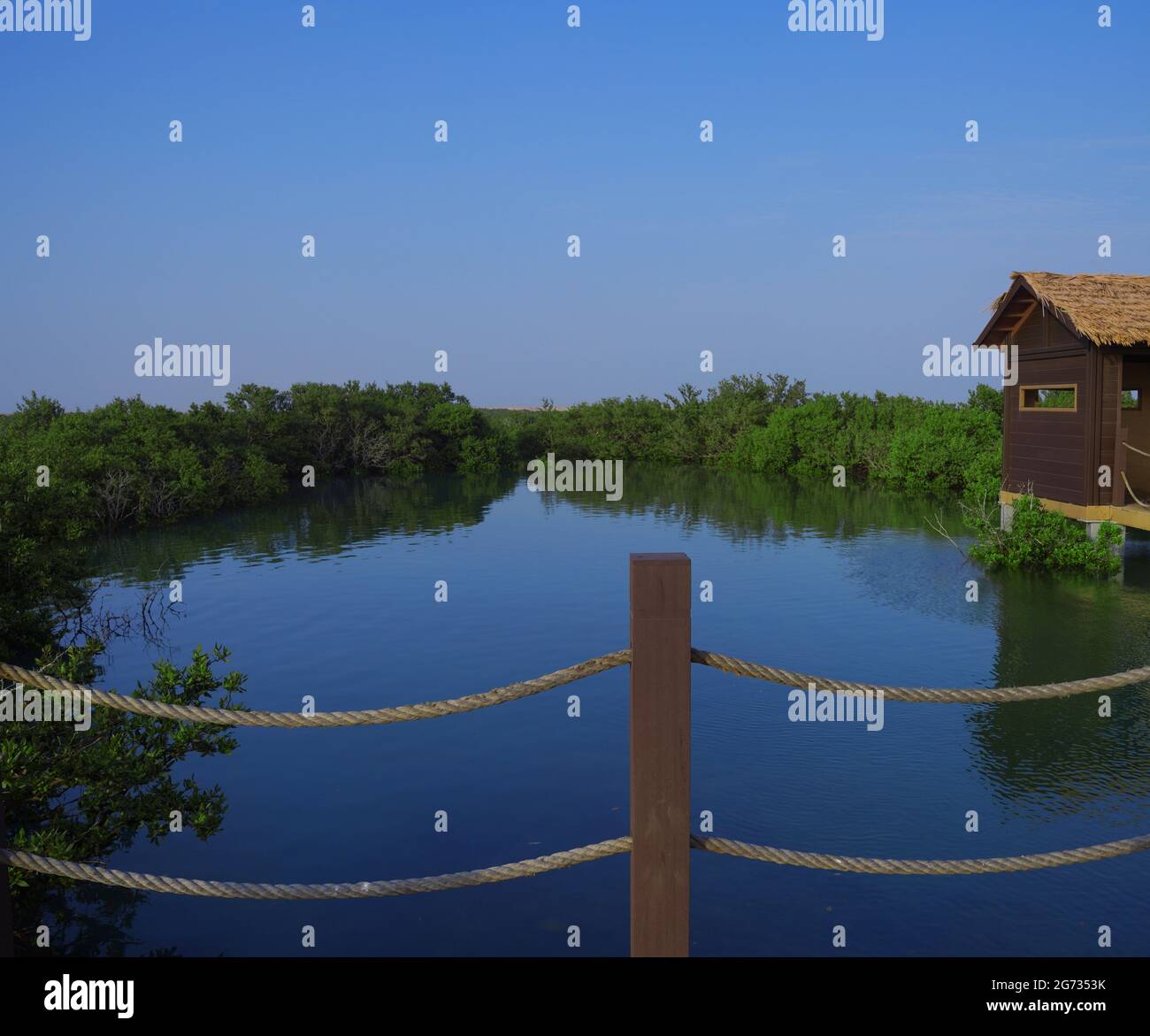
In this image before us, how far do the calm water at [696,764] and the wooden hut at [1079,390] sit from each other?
1.78 m

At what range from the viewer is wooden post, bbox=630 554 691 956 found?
303cm

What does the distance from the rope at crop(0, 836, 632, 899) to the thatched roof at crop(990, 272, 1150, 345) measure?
1654cm

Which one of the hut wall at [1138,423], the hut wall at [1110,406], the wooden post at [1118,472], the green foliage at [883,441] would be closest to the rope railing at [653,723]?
the hut wall at [1110,406]

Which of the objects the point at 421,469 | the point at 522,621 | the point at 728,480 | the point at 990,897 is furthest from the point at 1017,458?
the point at 421,469

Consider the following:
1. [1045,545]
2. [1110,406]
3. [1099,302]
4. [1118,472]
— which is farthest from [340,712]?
[1045,545]

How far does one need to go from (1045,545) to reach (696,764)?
1262cm

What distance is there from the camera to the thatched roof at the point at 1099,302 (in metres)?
17.3

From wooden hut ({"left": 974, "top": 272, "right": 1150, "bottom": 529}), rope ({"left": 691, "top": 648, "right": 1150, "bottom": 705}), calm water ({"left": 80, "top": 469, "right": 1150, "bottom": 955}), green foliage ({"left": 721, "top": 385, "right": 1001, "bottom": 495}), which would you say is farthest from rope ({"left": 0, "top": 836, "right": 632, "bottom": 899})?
green foliage ({"left": 721, "top": 385, "right": 1001, "bottom": 495})

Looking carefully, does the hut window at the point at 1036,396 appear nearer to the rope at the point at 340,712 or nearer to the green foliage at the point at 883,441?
the green foliage at the point at 883,441

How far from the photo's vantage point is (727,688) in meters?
12.8
